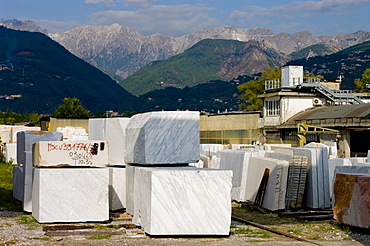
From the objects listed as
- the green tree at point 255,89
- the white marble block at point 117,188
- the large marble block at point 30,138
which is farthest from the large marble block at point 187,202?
the green tree at point 255,89

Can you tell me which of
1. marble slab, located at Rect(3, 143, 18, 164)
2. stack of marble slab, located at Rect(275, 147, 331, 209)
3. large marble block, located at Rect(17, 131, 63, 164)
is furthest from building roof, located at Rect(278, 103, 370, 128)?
large marble block, located at Rect(17, 131, 63, 164)

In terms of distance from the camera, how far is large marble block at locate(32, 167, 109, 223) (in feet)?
39.1

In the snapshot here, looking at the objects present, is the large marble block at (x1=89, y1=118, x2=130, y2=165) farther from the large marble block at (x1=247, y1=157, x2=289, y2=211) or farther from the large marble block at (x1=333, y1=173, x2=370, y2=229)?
the large marble block at (x1=333, y1=173, x2=370, y2=229)

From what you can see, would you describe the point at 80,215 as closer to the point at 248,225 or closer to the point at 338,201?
the point at 248,225

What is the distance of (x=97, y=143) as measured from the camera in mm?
12414

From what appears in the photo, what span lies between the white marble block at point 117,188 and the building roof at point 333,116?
1098 inches

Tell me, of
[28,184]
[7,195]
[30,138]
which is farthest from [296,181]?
[7,195]

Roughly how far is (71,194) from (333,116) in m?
35.6

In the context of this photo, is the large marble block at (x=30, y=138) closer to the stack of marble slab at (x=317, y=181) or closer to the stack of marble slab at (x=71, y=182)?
the stack of marble slab at (x=71, y=182)

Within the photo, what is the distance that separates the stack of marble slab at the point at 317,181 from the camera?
49.4 ft

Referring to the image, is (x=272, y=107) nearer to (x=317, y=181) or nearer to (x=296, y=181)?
(x=317, y=181)

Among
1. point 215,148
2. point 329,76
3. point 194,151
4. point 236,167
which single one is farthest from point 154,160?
point 329,76

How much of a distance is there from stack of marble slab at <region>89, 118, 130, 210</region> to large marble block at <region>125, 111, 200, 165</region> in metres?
1.81

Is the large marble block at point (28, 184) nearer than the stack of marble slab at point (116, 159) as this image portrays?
No
